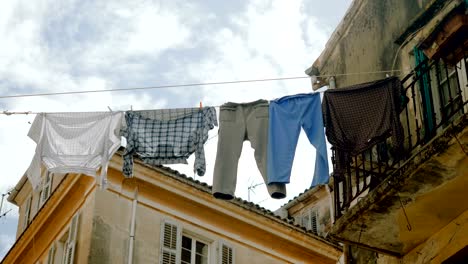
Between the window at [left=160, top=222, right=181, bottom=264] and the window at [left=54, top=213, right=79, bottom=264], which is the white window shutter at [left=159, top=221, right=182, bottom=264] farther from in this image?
the window at [left=54, top=213, right=79, bottom=264]

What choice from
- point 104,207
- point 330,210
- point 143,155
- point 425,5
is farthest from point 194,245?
point 425,5

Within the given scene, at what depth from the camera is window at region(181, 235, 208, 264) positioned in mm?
15695

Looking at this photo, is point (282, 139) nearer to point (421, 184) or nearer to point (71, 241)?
point (421, 184)

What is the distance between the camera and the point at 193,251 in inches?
627

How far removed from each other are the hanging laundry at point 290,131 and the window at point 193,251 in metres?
6.92

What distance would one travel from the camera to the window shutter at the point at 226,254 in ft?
53.5

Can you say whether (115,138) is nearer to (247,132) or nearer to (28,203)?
(247,132)

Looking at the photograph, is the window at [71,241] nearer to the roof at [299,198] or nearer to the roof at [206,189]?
the roof at [206,189]

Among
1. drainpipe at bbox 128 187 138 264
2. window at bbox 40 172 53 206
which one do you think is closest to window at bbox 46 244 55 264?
window at bbox 40 172 53 206

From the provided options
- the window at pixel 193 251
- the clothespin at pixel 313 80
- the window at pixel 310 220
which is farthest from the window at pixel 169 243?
the window at pixel 310 220

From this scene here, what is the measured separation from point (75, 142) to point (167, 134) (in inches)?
46.3

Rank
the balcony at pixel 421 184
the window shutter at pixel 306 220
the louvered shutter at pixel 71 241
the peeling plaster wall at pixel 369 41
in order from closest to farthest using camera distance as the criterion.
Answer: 1. the balcony at pixel 421 184
2. the peeling plaster wall at pixel 369 41
3. the louvered shutter at pixel 71 241
4. the window shutter at pixel 306 220

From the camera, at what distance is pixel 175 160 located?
991cm

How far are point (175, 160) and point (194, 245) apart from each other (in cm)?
644
